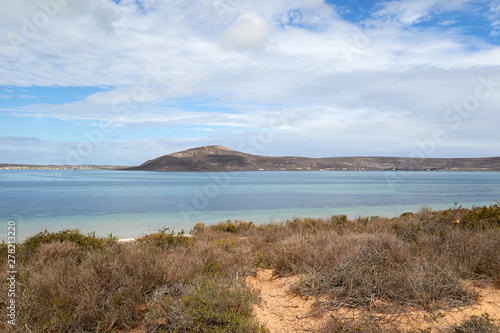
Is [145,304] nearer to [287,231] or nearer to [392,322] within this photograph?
[392,322]

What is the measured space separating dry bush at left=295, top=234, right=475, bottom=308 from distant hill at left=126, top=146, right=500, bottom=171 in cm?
14475

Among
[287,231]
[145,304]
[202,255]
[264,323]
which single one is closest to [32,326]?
[145,304]

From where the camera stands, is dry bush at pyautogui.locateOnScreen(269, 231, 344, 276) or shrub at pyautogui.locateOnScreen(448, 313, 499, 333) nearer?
shrub at pyautogui.locateOnScreen(448, 313, 499, 333)

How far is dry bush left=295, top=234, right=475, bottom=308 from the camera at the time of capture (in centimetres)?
458

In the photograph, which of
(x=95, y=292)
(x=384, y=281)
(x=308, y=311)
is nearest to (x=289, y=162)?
(x=384, y=281)

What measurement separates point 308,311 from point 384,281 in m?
1.33

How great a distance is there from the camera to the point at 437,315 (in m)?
4.19

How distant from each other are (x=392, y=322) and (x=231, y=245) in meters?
5.10

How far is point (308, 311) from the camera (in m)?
4.75

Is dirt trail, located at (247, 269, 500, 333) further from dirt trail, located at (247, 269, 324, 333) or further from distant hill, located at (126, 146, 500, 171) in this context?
distant hill, located at (126, 146, 500, 171)

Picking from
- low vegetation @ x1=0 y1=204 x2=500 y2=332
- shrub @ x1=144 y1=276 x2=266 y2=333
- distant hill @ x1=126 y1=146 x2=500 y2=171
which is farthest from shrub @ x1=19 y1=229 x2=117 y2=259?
distant hill @ x1=126 y1=146 x2=500 y2=171

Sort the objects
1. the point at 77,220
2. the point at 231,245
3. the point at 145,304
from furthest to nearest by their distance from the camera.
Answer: the point at 77,220, the point at 231,245, the point at 145,304

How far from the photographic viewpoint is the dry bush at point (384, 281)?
4582 mm

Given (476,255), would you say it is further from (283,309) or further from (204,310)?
(204,310)
